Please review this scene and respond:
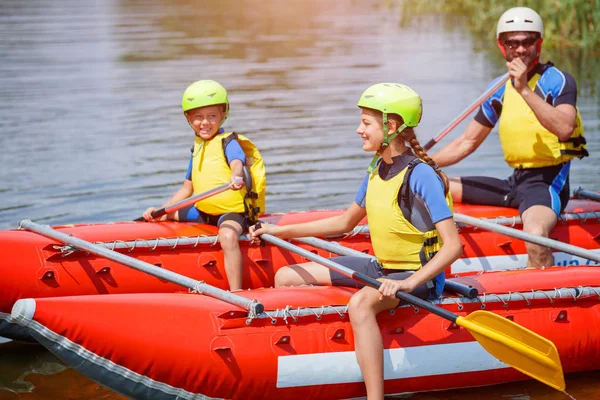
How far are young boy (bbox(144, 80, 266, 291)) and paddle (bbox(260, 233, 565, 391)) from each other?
1.80 metres

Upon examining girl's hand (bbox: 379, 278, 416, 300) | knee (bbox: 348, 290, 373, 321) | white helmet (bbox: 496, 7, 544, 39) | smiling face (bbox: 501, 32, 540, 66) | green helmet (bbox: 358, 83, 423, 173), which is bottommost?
knee (bbox: 348, 290, 373, 321)

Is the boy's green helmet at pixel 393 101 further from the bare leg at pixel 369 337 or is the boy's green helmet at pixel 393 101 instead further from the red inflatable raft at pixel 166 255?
the red inflatable raft at pixel 166 255

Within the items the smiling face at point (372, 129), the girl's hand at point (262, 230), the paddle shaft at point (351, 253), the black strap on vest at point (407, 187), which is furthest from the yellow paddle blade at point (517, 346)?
the girl's hand at point (262, 230)

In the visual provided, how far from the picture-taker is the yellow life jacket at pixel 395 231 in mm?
5332

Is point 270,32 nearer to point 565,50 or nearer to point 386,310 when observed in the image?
point 565,50

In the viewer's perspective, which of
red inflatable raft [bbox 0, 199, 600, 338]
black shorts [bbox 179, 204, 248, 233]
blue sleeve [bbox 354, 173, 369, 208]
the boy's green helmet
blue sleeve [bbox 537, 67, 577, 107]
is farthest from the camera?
black shorts [bbox 179, 204, 248, 233]

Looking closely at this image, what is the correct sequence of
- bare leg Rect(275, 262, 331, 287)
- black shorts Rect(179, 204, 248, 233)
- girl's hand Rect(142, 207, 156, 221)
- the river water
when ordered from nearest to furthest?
bare leg Rect(275, 262, 331, 287) → black shorts Rect(179, 204, 248, 233) → girl's hand Rect(142, 207, 156, 221) → the river water

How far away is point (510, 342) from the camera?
5.18 metres

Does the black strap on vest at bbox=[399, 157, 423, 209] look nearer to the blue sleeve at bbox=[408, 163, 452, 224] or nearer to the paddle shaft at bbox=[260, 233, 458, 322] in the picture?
the blue sleeve at bbox=[408, 163, 452, 224]

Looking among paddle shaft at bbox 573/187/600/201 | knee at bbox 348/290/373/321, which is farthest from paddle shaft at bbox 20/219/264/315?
paddle shaft at bbox 573/187/600/201

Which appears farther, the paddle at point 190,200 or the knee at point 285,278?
the paddle at point 190,200

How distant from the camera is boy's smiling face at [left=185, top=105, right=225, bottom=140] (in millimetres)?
7066

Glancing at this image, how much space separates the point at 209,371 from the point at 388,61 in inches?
597

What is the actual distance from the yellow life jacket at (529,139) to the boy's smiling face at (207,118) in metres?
2.09
